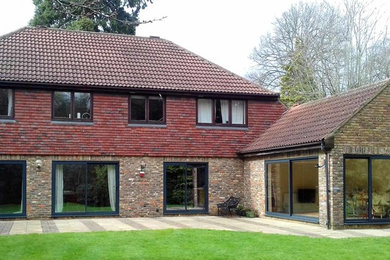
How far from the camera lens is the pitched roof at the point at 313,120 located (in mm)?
17922

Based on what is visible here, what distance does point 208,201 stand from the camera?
22.6 metres

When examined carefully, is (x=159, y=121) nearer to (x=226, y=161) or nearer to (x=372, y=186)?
(x=226, y=161)

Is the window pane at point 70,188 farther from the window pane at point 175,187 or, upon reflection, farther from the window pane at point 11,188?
the window pane at point 175,187

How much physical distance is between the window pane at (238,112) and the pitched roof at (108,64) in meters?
0.55

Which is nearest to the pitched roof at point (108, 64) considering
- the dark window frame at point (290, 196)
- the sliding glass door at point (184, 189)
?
the sliding glass door at point (184, 189)

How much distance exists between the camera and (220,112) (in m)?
23.3

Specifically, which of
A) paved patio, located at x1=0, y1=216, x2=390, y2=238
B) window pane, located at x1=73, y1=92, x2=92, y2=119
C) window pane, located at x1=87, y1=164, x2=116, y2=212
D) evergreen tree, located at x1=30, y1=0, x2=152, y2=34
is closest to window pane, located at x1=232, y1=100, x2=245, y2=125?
paved patio, located at x1=0, y1=216, x2=390, y2=238

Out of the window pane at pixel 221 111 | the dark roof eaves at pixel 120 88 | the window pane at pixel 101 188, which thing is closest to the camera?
the dark roof eaves at pixel 120 88

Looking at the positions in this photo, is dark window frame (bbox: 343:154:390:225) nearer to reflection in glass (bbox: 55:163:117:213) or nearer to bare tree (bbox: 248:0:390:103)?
reflection in glass (bbox: 55:163:117:213)

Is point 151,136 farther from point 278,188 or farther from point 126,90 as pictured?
point 278,188

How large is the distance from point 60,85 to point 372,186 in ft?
37.7

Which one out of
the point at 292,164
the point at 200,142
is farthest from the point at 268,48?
the point at 292,164

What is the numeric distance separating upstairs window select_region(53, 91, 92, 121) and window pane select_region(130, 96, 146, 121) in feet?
5.64

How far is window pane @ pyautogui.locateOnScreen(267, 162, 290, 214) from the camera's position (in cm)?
1993
